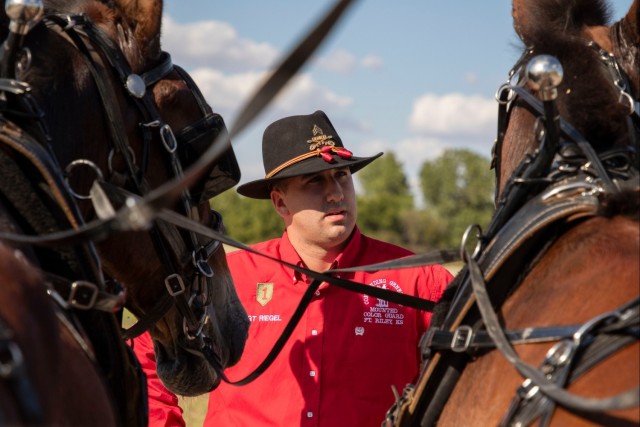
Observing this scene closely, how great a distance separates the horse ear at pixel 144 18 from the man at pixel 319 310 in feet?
4.71

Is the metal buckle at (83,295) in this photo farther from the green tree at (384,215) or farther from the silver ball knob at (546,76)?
the green tree at (384,215)

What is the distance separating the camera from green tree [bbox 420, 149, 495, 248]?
88.4m

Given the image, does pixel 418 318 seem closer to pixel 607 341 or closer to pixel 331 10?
pixel 607 341

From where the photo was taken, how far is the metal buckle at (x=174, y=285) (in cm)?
331

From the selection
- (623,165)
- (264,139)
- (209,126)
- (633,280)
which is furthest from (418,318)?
(633,280)

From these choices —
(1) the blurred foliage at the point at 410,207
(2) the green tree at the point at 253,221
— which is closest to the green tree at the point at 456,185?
(1) the blurred foliage at the point at 410,207

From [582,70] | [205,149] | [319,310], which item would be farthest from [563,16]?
[319,310]

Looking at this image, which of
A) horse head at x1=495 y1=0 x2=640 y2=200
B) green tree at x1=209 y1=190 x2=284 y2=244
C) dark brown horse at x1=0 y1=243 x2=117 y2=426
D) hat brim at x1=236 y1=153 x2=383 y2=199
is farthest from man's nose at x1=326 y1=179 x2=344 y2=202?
green tree at x1=209 y1=190 x2=284 y2=244

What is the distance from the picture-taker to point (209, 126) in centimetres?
336

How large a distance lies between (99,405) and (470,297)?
117 cm

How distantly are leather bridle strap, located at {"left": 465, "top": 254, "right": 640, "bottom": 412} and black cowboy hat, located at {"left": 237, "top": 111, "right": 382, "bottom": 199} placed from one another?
1.79 metres

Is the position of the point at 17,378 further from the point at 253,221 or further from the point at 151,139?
the point at 253,221

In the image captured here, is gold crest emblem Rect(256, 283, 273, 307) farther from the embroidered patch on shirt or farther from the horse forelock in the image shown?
the horse forelock

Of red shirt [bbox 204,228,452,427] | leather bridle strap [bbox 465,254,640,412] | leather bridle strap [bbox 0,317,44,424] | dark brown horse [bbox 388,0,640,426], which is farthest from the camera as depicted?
red shirt [bbox 204,228,452,427]
